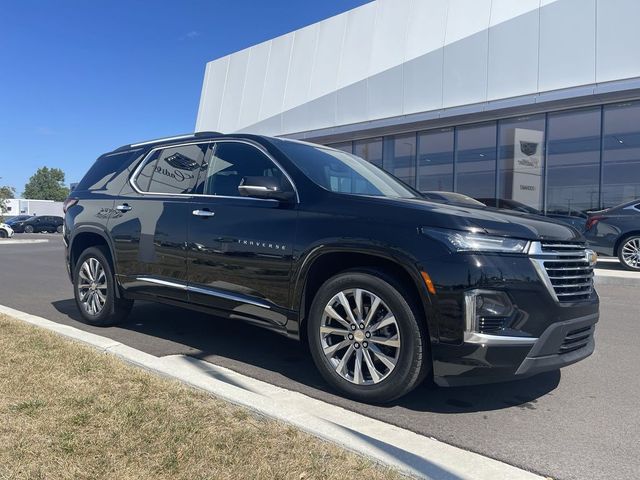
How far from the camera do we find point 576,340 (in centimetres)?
352

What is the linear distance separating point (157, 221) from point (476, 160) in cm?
1412

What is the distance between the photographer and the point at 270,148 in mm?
4426

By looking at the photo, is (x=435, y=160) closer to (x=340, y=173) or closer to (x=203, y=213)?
(x=340, y=173)

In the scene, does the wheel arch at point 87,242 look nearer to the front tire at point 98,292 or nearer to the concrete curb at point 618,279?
the front tire at point 98,292

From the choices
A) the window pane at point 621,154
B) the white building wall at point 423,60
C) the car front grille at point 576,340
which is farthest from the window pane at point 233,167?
the window pane at point 621,154

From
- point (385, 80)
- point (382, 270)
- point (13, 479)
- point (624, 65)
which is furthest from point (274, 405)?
point (385, 80)

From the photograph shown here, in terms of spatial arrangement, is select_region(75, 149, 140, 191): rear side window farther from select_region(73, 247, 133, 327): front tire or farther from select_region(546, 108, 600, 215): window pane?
select_region(546, 108, 600, 215): window pane

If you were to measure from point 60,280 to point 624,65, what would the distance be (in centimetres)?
1397

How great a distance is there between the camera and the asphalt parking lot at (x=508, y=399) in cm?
299

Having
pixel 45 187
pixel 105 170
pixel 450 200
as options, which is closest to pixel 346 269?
pixel 450 200

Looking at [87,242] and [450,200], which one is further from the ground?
[450,200]

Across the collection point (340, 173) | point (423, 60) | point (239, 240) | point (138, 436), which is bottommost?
point (138, 436)

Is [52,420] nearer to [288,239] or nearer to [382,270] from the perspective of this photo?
[288,239]

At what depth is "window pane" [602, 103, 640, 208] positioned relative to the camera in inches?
561
